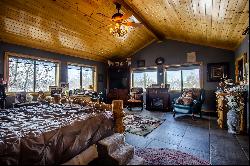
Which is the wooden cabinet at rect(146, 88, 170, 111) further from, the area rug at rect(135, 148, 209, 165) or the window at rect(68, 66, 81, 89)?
the area rug at rect(135, 148, 209, 165)

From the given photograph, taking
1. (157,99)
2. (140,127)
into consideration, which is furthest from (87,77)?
(140,127)

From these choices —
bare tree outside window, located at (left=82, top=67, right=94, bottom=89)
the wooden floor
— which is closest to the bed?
the wooden floor

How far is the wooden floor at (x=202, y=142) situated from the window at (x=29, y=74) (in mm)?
3967

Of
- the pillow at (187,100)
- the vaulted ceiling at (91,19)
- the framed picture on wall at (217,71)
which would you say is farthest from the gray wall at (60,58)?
the framed picture on wall at (217,71)

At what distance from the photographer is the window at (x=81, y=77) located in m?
7.46

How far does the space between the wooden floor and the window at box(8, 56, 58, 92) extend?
3.97 m

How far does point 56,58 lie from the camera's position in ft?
21.8

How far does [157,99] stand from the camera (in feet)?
25.0

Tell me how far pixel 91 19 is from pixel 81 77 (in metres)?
3.33

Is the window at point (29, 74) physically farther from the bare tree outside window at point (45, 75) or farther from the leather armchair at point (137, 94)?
the leather armchair at point (137, 94)

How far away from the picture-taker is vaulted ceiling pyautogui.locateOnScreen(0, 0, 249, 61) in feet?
12.5

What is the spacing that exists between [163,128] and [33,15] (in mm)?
4475

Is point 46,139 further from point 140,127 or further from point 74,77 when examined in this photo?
point 74,77

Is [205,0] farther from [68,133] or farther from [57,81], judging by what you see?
[57,81]
